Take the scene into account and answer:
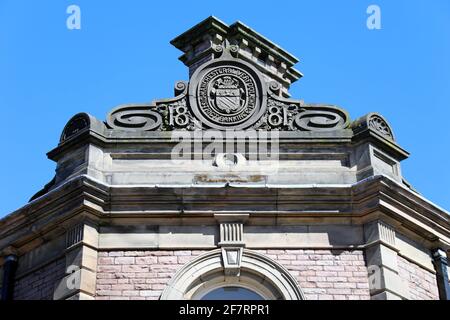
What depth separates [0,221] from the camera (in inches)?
707

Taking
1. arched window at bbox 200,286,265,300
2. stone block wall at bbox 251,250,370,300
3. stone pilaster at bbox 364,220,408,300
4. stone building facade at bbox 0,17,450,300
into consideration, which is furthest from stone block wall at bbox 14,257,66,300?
stone pilaster at bbox 364,220,408,300

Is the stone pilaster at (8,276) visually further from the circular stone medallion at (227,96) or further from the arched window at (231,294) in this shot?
the circular stone medallion at (227,96)

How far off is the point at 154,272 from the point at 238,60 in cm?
429

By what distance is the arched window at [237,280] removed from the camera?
54.9ft

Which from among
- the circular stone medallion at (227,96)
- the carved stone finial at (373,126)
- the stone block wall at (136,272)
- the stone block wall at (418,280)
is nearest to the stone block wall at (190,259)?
the stone block wall at (136,272)

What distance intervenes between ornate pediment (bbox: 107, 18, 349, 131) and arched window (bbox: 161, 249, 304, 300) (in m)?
2.52

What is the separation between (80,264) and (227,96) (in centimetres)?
398

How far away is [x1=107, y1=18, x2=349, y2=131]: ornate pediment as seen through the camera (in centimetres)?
1836

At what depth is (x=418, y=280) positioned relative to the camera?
17.4 metres

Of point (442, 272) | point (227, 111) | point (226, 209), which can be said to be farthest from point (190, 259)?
point (442, 272)

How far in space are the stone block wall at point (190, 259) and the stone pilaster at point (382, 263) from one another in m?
0.14

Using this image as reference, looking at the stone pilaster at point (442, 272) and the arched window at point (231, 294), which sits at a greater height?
the stone pilaster at point (442, 272)

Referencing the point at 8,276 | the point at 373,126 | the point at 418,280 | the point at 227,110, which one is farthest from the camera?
the point at 227,110

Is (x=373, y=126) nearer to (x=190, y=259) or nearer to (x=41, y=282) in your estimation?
(x=190, y=259)
